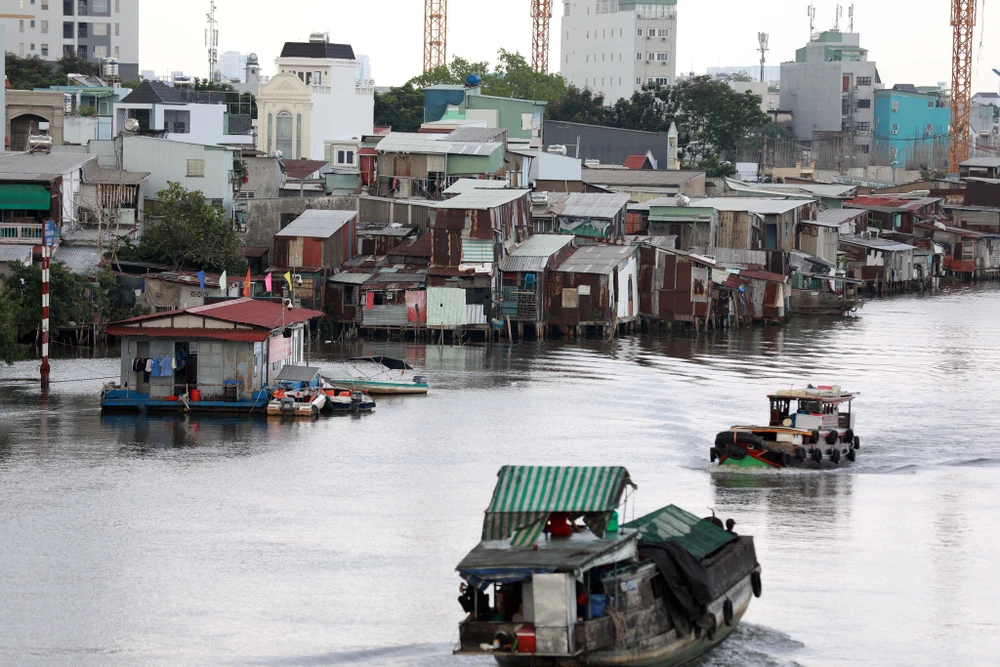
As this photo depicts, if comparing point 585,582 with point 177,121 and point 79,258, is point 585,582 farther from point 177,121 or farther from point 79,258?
point 177,121

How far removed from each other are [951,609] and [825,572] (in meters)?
2.20

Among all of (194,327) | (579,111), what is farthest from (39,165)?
(579,111)

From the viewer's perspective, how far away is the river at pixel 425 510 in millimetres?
21234

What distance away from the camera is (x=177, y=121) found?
69.6 meters

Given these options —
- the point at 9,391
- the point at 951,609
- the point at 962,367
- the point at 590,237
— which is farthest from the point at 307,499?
the point at 590,237

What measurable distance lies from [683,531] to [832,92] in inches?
4547

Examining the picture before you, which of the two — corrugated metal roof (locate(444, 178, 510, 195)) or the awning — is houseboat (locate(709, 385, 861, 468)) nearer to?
corrugated metal roof (locate(444, 178, 510, 195))

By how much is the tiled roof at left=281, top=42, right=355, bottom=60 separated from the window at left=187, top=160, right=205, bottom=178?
3015 cm

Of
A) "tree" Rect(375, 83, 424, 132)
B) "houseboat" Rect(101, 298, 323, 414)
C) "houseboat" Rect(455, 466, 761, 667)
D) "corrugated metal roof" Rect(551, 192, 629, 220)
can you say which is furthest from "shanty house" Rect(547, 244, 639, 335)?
"tree" Rect(375, 83, 424, 132)

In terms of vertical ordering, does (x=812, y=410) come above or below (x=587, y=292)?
below

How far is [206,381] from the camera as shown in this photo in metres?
37.8

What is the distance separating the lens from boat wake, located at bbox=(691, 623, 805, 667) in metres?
20.2

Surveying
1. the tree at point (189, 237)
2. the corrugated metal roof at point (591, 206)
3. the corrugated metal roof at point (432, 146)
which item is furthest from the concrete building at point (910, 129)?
the tree at point (189, 237)

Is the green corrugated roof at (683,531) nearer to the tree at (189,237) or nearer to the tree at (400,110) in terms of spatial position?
the tree at (189,237)
